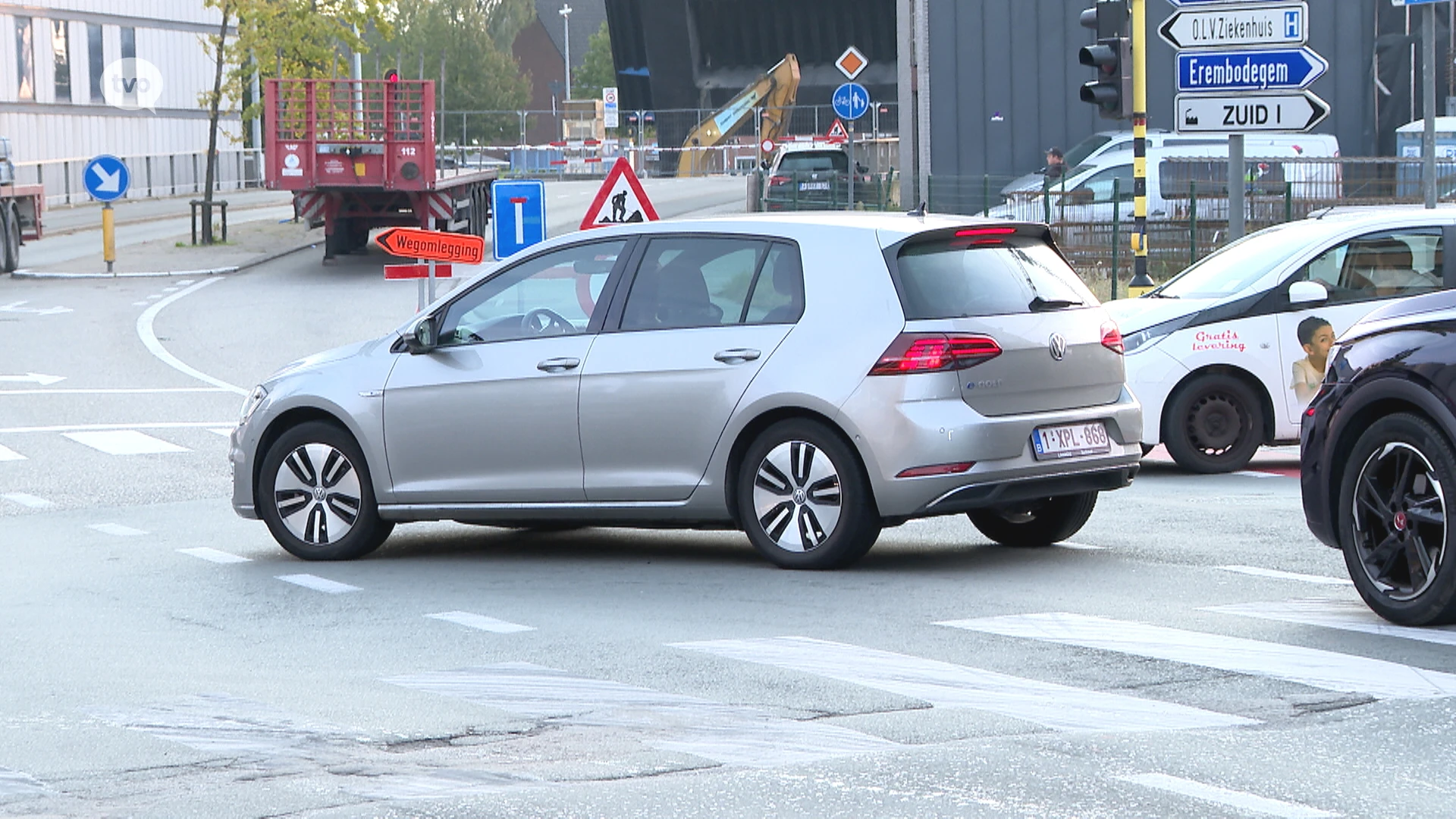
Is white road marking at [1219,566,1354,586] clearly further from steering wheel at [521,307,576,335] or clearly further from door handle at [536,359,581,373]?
steering wheel at [521,307,576,335]

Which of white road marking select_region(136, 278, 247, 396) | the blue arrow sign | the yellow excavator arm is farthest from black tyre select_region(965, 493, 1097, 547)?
the yellow excavator arm

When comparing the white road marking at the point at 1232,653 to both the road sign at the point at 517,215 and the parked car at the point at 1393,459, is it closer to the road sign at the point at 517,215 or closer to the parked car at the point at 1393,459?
the parked car at the point at 1393,459

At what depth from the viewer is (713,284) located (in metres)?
9.41

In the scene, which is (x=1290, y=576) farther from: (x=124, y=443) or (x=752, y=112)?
(x=752, y=112)

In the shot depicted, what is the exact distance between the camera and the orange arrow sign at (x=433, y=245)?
15.8 m

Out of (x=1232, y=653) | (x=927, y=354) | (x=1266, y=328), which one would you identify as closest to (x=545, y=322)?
(x=927, y=354)

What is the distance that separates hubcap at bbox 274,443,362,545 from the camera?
10.3 metres

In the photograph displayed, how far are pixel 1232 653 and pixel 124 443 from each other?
11216mm

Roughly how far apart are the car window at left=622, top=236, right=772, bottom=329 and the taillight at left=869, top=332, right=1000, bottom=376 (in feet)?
2.56

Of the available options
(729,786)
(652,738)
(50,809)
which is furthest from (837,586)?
(50,809)

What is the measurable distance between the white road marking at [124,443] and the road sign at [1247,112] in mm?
8270

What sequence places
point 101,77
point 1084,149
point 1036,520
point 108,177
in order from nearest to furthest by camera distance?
point 1036,520 → point 108,177 → point 1084,149 → point 101,77

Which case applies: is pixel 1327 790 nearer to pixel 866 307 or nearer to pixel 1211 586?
pixel 1211 586

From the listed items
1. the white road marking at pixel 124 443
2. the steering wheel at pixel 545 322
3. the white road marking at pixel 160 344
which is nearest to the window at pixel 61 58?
the white road marking at pixel 160 344
